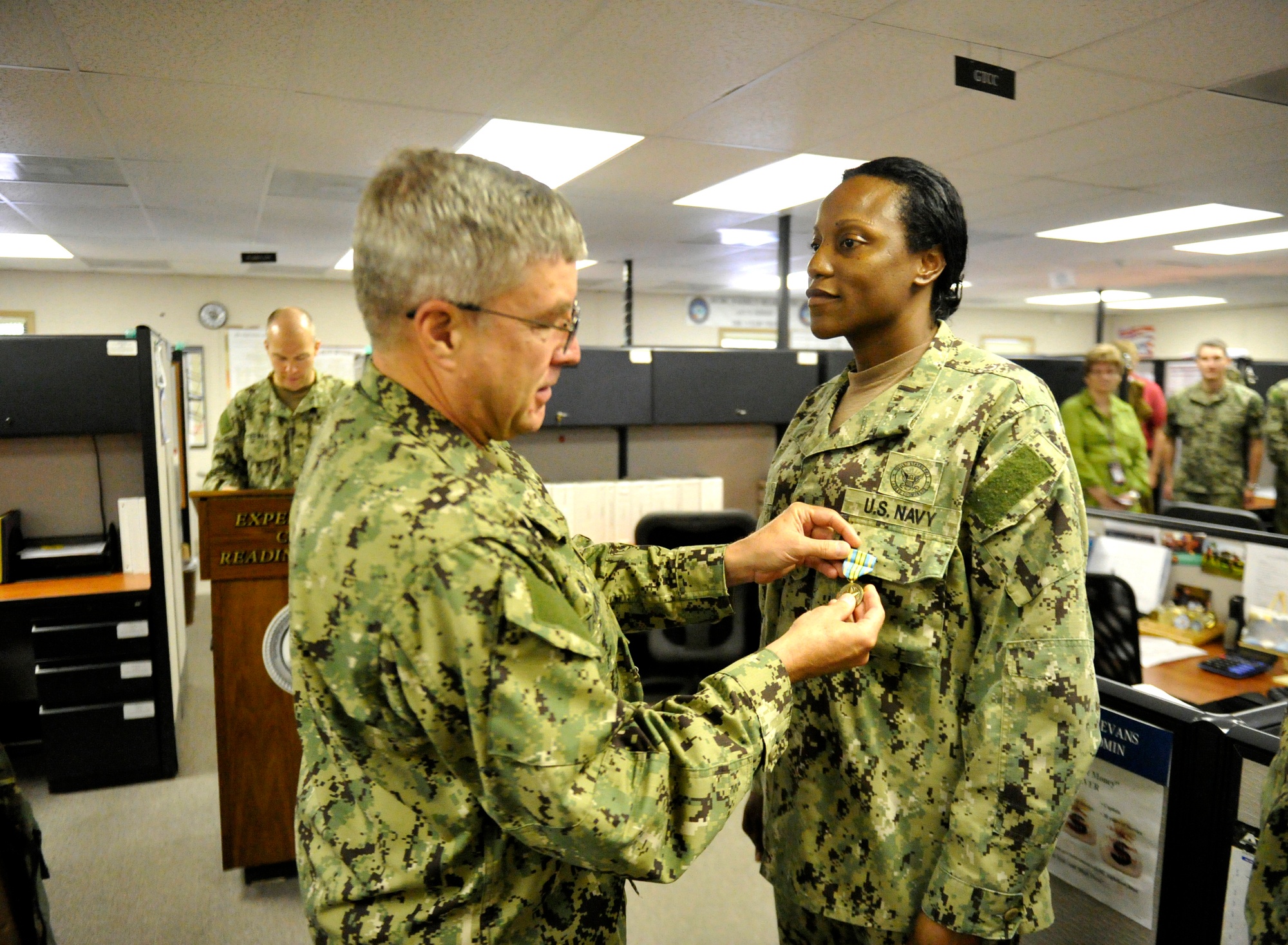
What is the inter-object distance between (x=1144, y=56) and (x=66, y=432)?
153 inches

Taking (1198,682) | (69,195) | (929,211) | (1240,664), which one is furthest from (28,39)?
(1240,664)

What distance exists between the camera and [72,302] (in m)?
7.62

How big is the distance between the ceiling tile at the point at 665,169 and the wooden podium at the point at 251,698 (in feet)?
8.20

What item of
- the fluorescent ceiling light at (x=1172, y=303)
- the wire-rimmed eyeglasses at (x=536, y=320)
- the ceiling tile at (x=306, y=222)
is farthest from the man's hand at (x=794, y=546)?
the fluorescent ceiling light at (x=1172, y=303)

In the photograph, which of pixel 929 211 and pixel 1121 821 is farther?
pixel 1121 821

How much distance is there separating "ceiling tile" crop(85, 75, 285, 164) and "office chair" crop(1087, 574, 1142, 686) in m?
3.15

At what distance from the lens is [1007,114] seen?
3326 millimetres

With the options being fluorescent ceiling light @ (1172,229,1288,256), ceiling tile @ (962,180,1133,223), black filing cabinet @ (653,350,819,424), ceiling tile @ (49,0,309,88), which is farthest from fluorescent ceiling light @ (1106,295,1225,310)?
ceiling tile @ (49,0,309,88)

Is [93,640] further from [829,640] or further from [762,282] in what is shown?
[762,282]

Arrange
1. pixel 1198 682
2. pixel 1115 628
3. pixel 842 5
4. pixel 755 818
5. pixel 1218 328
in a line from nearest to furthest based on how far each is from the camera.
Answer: pixel 755 818 → pixel 1115 628 → pixel 1198 682 → pixel 842 5 → pixel 1218 328

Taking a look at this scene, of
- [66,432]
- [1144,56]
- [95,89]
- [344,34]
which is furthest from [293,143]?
[1144,56]

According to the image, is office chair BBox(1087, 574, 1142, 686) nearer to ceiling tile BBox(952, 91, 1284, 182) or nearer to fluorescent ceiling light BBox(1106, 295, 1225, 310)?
ceiling tile BBox(952, 91, 1284, 182)

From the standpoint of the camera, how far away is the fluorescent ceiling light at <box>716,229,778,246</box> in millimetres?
6152

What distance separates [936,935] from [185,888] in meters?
2.23
